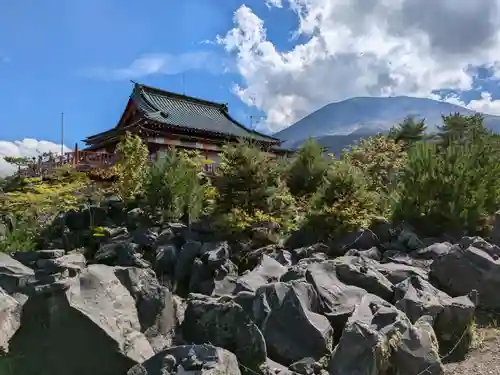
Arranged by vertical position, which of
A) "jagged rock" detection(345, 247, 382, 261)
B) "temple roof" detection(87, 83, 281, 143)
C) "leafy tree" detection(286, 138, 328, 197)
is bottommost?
"jagged rock" detection(345, 247, 382, 261)

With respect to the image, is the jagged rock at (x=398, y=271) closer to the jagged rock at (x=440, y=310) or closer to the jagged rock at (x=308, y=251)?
the jagged rock at (x=440, y=310)

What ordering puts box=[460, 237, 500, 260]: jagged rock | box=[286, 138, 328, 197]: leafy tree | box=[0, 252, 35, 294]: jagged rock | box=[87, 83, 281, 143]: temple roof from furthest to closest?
box=[87, 83, 281, 143]: temple roof, box=[286, 138, 328, 197]: leafy tree, box=[460, 237, 500, 260]: jagged rock, box=[0, 252, 35, 294]: jagged rock

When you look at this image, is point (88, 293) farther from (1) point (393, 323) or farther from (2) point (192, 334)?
(1) point (393, 323)

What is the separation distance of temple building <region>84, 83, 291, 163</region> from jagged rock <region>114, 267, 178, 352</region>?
1312cm

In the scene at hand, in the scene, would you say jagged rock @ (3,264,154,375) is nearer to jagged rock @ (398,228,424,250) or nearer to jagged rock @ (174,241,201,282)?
jagged rock @ (174,241,201,282)

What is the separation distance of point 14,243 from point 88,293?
6.00 m

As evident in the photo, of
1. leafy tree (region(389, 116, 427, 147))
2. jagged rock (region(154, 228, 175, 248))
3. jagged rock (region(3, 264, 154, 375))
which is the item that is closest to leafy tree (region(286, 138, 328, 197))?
jagged rock (region(154, 228, 175, 248))

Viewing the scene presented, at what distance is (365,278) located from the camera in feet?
17.4

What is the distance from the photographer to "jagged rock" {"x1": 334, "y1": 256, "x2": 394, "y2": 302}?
524 cm

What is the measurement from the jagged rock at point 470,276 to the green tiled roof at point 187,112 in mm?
15209

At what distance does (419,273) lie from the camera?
579 centimetres

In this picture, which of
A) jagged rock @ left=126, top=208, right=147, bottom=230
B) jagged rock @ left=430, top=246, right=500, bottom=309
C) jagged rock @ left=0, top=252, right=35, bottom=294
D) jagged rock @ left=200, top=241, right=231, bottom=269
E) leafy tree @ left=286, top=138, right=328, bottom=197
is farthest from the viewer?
leafy tree @ left=286, top=138, right=328, bottom=197

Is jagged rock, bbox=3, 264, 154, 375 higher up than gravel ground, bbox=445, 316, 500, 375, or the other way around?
jagged rock, bbox=3, 264, 154, 375

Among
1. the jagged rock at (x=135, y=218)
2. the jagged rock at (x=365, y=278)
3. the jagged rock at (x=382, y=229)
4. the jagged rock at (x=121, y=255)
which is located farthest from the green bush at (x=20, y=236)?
the jagged rock at (x=382, y=229)
